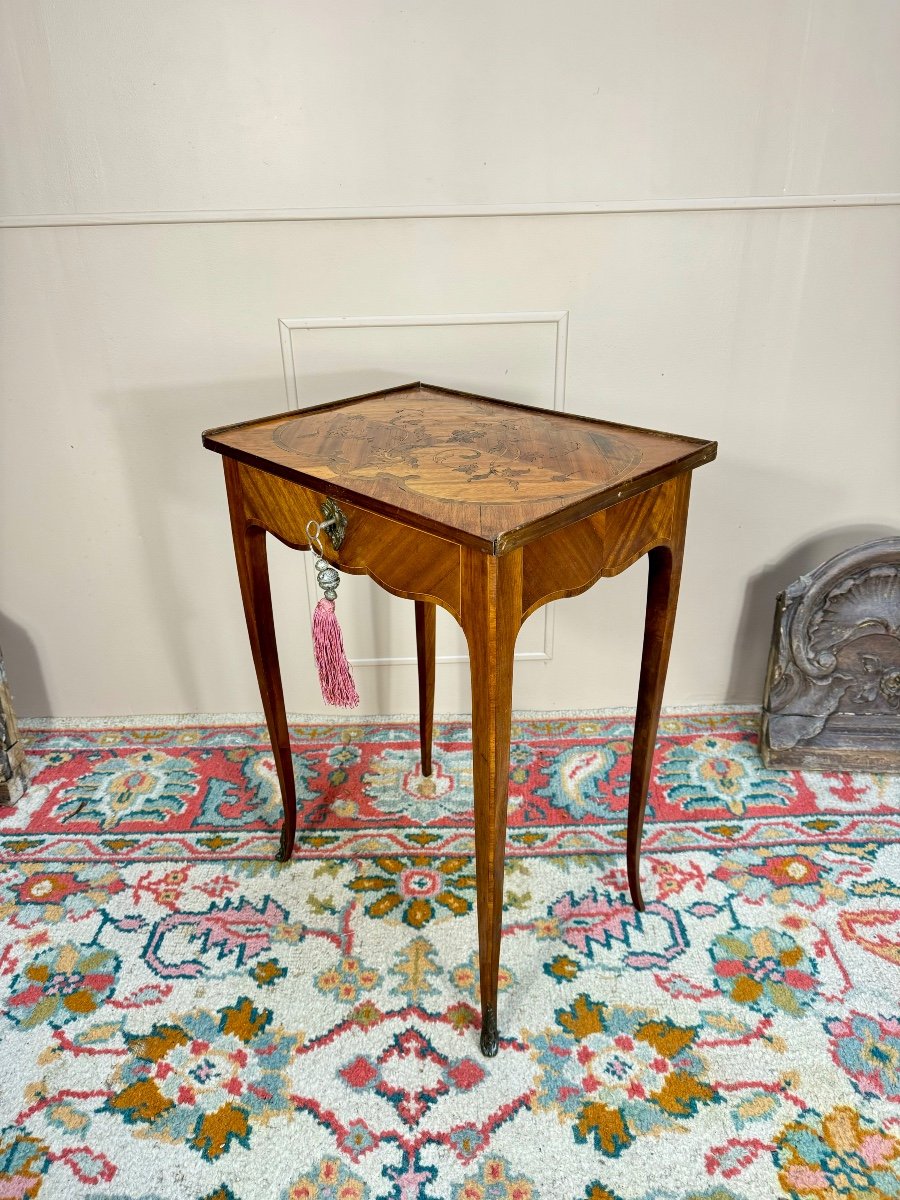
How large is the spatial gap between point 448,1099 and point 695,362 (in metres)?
1.53

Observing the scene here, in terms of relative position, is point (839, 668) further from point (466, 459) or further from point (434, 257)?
point (434, 257)

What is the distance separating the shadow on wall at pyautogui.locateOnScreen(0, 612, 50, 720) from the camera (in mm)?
2094

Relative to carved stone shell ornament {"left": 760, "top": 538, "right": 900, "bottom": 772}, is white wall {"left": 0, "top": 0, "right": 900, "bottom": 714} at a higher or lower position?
higher

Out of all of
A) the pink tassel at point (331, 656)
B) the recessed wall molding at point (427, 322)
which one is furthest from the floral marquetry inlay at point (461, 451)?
the recessed wall molding at point (427, 322)

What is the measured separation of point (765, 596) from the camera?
6.76ft

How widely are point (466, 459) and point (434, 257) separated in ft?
2.34

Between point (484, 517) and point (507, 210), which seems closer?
point (484, 517)

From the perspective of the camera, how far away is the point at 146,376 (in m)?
1.82

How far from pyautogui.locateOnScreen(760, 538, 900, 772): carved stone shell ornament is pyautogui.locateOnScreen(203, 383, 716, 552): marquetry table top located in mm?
795

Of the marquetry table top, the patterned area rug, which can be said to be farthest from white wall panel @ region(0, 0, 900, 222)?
the patterned area rug

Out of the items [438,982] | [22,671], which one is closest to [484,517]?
[438,982]

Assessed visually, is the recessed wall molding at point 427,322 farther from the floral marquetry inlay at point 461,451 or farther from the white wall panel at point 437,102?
the floral marquetry inlay at point 461,451

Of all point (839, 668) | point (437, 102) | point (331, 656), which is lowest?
point (839, 668)

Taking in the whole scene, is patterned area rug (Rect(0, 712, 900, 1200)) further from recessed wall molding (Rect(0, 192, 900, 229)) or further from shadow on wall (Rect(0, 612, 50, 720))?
recessed wall molding (Rect(0, 192, 900, 229))
